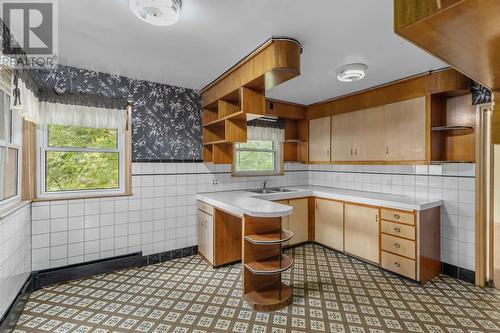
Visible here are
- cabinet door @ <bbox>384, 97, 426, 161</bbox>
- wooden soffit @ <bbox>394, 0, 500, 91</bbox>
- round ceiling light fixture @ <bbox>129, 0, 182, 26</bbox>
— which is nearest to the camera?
wooden soffit @ <bbox>394, 0, 500, 91</bbox>

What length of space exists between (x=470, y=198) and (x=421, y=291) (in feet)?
3.81

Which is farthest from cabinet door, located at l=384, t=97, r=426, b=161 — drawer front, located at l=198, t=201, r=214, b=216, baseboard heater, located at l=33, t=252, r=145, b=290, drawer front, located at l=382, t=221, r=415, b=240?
baseboard heater, located at l=33, t=252, r=145, b=290

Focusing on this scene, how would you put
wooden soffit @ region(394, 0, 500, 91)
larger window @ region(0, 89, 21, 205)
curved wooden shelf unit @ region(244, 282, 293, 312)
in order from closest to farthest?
wooden soffit @ region(394, 0, 500, 91)
larger window @ region(0, 89, 21, 205)
curved wooden shelf unit @ region(244, 282, 293, 312)

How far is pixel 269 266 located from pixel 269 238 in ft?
0.87

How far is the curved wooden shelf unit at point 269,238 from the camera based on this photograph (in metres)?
2.27

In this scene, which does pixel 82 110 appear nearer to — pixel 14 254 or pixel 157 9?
pixel 14 254

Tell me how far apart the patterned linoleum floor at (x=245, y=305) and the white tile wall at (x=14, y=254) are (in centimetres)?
28

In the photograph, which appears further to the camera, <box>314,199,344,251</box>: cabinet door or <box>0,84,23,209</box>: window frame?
<box>314,199,344,251</box>: cabinet door

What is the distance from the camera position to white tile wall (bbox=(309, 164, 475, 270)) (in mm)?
2754

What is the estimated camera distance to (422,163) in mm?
2891

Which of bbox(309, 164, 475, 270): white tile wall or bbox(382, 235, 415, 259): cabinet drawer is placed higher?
bbox(309, 164, 475, 270): white tile wall

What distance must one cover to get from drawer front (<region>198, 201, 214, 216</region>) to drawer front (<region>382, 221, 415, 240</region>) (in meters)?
2.08

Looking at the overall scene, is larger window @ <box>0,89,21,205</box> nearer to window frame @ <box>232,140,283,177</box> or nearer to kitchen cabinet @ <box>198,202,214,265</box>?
kitchen cabinet @ <box>198,202,214,265</box>

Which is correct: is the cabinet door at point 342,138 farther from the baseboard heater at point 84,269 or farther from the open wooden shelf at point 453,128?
the baseboard heater at point 84,269
